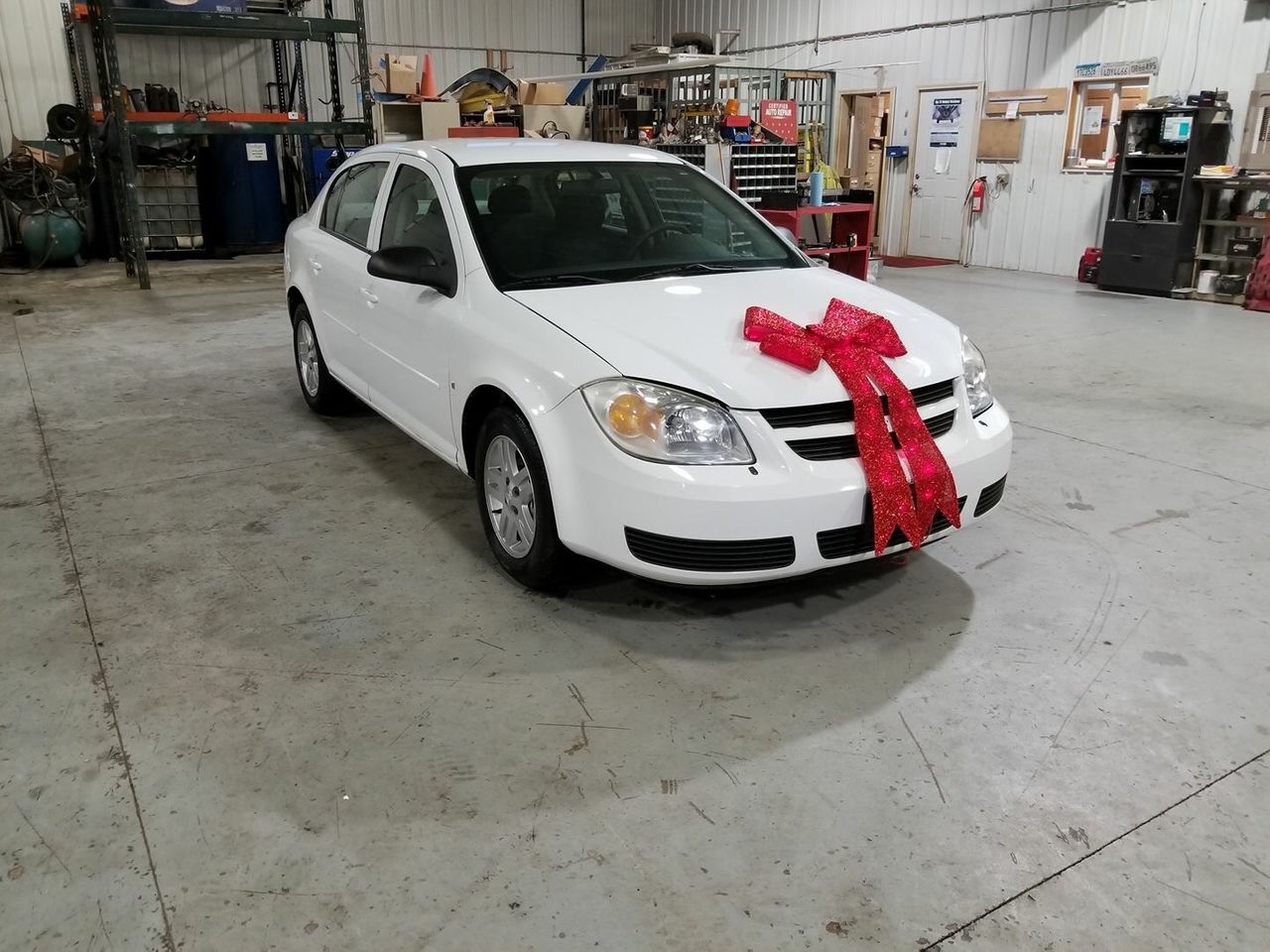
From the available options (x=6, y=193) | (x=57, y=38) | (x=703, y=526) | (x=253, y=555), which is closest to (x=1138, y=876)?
(x=703, y=526)

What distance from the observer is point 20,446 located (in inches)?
179

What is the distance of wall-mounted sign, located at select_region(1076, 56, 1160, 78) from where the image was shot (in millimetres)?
9852

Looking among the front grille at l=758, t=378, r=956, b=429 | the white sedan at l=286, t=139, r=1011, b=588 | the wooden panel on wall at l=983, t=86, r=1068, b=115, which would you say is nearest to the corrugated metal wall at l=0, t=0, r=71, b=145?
the white sedan at l=286, t=139, r=1011, b=588

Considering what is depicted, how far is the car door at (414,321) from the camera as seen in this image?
3.26 metres

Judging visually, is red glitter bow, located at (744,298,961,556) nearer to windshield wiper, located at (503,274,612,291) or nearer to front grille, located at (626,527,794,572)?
front grille, located at (626,527,794,572)

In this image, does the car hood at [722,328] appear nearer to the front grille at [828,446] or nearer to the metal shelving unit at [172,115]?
the front grille at [828,446]

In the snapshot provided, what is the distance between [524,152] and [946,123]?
10.1 metres

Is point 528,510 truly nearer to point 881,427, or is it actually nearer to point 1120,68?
point 881,427

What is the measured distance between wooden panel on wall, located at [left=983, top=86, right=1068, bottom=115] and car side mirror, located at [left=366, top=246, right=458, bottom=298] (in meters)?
9.86

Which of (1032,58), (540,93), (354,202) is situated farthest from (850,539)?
(540,93)

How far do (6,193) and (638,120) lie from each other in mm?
7104

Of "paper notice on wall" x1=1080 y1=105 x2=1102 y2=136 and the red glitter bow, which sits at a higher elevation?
"paper notice on wall" x1=1080 y1=105 x2=1102 y2=136

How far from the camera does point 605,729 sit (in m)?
2.38

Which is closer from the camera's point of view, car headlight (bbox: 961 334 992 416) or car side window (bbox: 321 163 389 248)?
car headlight (bbox: 961 334 992 416)
